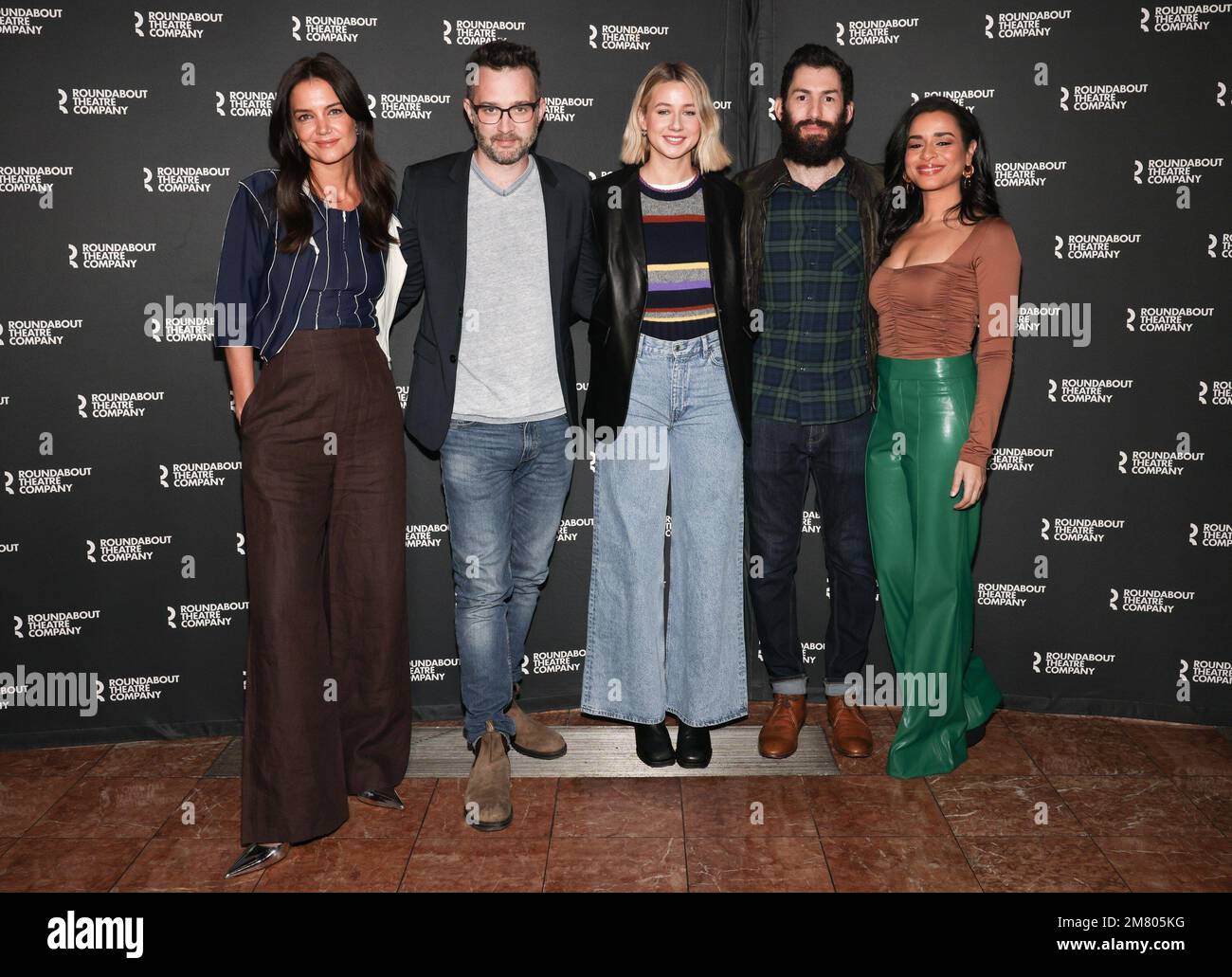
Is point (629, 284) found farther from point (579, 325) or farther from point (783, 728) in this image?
point (783, 728)

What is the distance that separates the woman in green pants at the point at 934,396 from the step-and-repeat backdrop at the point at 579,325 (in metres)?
0.60

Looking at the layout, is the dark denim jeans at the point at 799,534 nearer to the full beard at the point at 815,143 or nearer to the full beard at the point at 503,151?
the full beard at the point at 815,143

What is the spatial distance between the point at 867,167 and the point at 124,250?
2625 millimetres

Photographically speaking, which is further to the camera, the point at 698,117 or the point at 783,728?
the point at 783,728

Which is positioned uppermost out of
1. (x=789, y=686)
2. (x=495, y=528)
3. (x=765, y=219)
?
(x=765, y=219)

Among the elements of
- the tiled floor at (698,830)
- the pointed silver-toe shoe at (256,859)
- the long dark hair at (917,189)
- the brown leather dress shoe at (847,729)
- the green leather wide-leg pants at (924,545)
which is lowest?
the tiled floor at (698,830)

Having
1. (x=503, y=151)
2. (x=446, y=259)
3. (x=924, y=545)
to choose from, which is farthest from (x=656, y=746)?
(x=503, y=151)

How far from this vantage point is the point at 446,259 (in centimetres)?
340

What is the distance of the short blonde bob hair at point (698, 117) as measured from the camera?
3.41 m

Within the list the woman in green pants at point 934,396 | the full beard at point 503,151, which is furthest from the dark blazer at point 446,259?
the woman in green pants at point 934,396

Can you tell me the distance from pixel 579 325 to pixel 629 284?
787mm

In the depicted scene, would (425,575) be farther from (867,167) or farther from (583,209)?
(867,167)

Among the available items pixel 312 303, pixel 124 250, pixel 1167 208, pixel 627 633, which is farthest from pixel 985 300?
pixel 124 250

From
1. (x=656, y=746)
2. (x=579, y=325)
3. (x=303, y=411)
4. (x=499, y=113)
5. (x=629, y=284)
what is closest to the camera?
(x=303, y=411)
